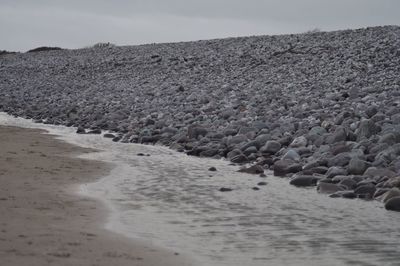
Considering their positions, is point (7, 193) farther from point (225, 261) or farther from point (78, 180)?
point (225, 261)

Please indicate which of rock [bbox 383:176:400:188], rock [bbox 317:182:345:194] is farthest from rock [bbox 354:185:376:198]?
rock [bbox 317:182:345:194]

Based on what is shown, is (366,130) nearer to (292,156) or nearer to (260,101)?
(292,156)

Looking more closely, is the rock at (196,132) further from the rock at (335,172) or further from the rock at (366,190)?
the rock at (366,190)

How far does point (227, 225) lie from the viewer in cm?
632

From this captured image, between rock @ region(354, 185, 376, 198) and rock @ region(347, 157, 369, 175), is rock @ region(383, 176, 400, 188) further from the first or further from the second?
rock @ region(347, 157, 369, 175)

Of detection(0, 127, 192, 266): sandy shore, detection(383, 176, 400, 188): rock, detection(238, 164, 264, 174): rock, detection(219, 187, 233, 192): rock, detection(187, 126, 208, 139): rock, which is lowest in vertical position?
detection(0, 127, 192, 266): sandy shore

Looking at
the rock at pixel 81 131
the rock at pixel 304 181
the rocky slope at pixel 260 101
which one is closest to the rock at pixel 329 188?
the rocky slope at pixel 260 101

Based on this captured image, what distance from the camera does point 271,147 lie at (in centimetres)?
1102

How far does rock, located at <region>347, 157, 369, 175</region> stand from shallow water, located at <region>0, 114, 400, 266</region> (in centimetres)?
80

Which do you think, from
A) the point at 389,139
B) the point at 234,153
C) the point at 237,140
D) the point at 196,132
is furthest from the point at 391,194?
the point at 196,132

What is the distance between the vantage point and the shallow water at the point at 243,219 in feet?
17.5

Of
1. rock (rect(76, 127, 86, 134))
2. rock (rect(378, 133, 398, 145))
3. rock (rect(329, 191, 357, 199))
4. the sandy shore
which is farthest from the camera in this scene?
rock (rect(76, 127, 86, 134))

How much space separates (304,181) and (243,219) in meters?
2.34

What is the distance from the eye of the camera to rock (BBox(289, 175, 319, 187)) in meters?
8.75
